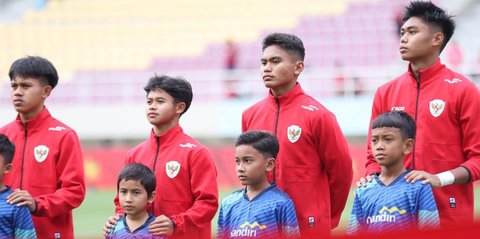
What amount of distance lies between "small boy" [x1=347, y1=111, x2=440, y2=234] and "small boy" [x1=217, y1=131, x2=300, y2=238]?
41 centimetres

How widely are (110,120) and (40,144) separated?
41.8 ft

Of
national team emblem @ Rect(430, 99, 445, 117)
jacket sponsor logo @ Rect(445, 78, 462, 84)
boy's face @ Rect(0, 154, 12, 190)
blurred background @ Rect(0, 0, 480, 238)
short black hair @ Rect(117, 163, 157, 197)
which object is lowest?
short black hair @ Rect(117, 163, 157, 197)

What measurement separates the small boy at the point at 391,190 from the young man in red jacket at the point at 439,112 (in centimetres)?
10

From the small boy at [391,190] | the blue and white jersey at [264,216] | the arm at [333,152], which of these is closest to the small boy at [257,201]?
the blue and white jersey at [264,216]

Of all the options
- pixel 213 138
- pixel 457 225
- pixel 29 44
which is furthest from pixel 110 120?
pixel 457 225

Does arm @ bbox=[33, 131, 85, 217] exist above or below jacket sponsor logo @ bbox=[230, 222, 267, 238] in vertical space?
above

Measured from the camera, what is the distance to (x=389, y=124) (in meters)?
5.47

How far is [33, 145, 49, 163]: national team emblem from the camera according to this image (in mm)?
→ 6242

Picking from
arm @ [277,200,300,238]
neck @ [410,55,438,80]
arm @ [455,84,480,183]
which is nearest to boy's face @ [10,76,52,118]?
arm @ [277,200,300,238]

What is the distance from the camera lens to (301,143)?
5898mm

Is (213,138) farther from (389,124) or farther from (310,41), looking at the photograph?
(389,124)

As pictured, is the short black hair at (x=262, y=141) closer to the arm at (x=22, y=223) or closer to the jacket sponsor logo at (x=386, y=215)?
the jacket sponsor logo at (x=386, y=215)

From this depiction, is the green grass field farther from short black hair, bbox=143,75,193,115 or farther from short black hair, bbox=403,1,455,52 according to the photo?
short black hair, bbox=403,1,455,52

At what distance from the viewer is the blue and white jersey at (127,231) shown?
229 inches
